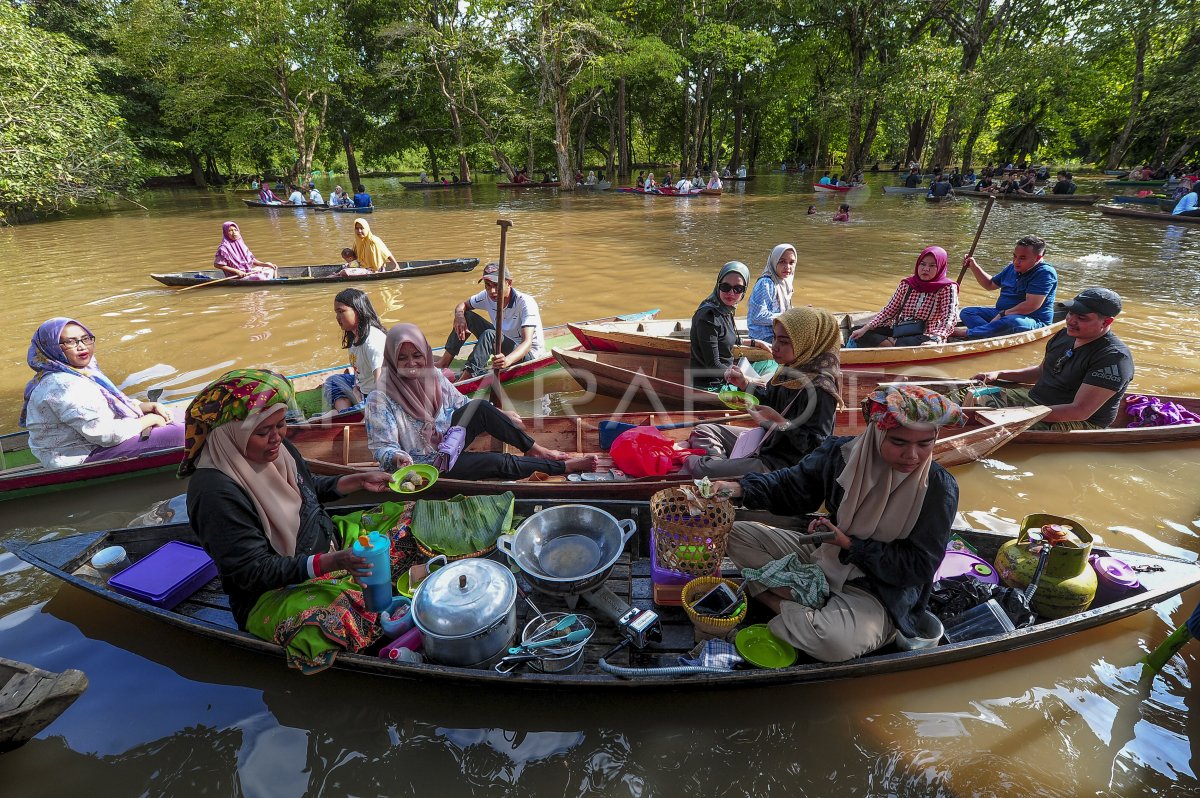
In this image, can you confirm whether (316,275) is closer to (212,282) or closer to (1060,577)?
(212,282)

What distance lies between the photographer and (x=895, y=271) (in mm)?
11719

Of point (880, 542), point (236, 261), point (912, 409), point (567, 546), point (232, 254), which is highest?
point (912, 409)

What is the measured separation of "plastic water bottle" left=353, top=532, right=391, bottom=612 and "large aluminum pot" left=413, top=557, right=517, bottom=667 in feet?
1.10

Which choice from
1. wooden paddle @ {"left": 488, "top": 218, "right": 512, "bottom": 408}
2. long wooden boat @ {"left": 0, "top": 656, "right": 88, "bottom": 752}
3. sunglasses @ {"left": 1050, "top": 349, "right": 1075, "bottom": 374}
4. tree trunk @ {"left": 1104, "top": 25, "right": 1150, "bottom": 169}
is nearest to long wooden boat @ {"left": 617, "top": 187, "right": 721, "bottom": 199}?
tree trunk @ {"left": 1104, "top": 25, "right": 1150, "bottom": 169}

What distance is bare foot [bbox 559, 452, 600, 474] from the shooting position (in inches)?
169

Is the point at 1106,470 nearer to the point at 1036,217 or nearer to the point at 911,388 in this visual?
the point at 911,388

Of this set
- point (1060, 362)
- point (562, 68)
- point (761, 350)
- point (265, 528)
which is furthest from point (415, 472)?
point (562, 68)

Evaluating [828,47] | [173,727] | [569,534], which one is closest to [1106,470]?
[569,534]

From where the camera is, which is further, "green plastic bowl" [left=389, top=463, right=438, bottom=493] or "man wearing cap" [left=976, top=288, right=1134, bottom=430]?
"man wearing cap" [left=976, top=288, right=1134, bottom=430]

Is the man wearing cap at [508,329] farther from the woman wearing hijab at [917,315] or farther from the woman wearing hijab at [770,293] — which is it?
the woman wearing hijab at [917,315]

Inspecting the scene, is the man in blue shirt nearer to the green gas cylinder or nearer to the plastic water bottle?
the green gas cylinder

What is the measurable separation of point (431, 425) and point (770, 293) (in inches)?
164

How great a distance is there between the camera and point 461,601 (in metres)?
2.53

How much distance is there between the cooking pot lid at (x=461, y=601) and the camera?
2518mm
